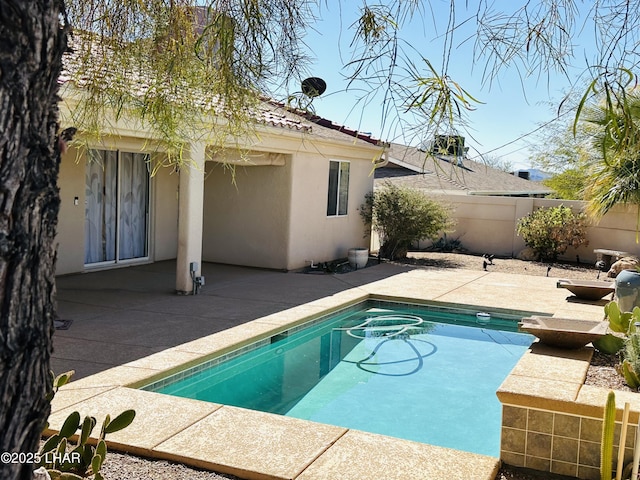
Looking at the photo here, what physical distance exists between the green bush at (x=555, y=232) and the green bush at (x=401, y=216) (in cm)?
267

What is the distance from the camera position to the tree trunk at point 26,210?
169 cm

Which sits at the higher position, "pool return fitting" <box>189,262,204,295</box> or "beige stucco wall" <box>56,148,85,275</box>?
"beige stucco wall" <box>56,148,85,275</box>

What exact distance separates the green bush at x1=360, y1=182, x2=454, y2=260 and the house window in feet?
3.41

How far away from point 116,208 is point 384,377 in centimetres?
880

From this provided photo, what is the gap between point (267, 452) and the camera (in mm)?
5352

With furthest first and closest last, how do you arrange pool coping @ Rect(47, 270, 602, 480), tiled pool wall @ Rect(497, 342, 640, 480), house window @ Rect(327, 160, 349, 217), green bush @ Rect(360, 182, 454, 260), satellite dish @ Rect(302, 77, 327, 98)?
1. green bush @ Rect(360, 182, 454, 260)
2. house window @ Rect(327, 160, 349, 217)
3. tiled pool wall @ Rect(497, 342, 640, 480)
4. pool coping @ Rect(47, 270, 602, 480)
5. satellite dish @ Rect(302, 77, 327, 98)

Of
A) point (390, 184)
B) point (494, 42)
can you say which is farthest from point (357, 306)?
point (494, 42)

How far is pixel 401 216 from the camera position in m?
19.8

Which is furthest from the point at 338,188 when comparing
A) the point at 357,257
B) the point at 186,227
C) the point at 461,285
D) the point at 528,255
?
the point at 186,227

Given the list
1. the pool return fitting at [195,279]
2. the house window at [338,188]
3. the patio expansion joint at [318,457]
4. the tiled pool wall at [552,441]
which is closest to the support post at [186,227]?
the pool return fitting at [195,279]

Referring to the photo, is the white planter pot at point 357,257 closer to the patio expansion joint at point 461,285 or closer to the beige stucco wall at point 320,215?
the beige stucco wall at point 320,215

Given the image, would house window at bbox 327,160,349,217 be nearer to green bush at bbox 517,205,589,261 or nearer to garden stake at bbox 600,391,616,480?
green bush at bbox 517,205,589,261

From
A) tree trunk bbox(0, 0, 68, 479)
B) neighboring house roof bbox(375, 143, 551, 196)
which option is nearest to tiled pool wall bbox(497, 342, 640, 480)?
tree trunk bbox(0, 0, 68, 479)

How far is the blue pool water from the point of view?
25.4ft
